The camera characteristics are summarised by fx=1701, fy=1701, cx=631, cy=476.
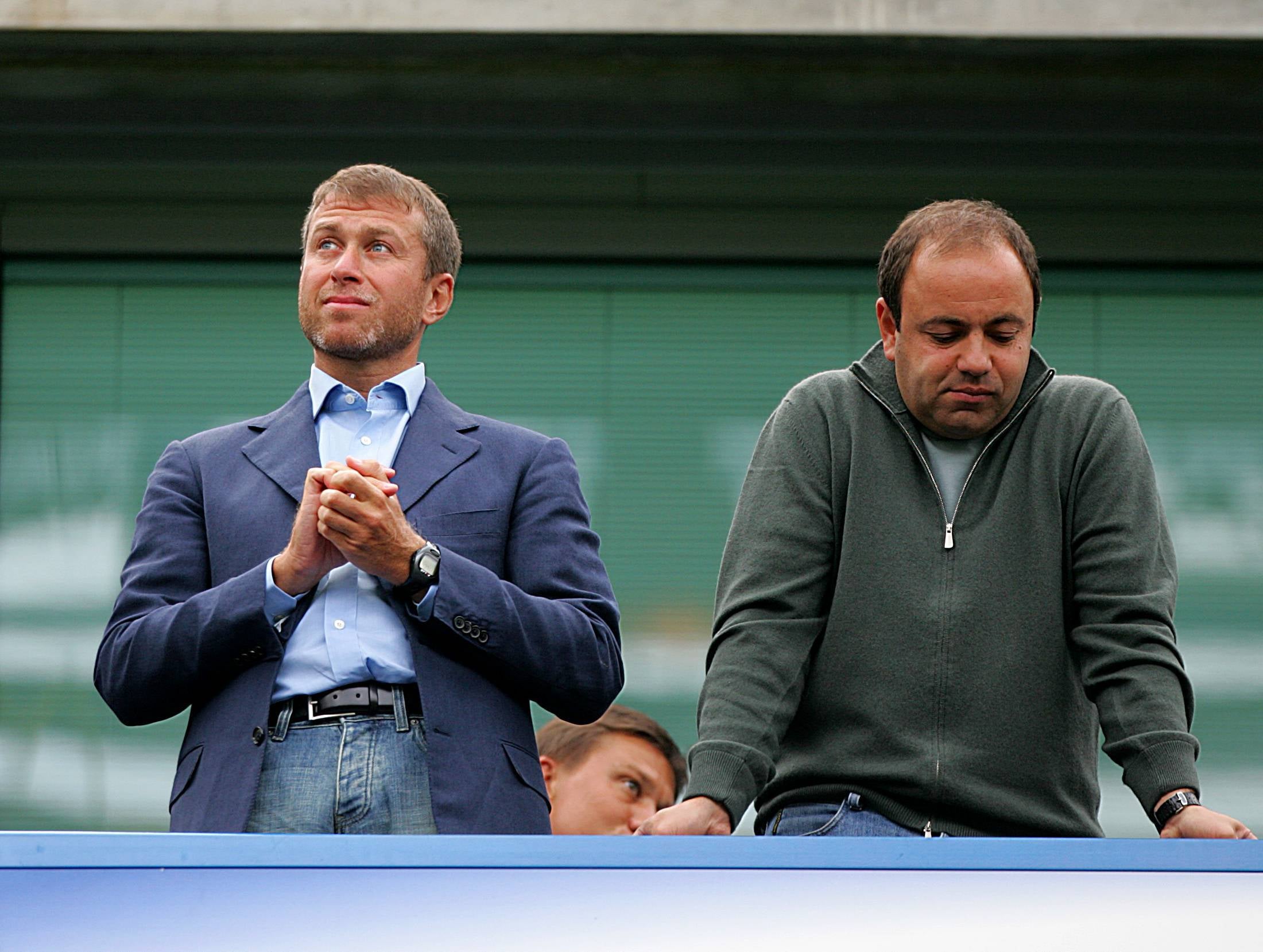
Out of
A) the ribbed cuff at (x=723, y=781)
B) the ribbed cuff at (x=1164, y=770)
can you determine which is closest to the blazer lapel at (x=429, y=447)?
the ribbed cuff at (x=723, y=781)

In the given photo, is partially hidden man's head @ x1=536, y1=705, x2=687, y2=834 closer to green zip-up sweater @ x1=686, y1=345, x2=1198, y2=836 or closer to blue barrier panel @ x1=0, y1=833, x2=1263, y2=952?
green zip-up sweater @ x1=686, y1=345, x2=1198, y2=836

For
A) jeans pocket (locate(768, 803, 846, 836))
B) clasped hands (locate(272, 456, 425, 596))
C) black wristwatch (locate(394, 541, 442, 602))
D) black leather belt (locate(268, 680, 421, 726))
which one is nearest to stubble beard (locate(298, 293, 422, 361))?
clasped hands (locate(272, 456, 425, 596))

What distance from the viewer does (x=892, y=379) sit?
2650 millimetres

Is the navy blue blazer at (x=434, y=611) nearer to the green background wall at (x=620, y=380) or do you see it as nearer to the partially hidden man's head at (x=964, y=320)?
the partially hidden man's head at (x=964, y=320)

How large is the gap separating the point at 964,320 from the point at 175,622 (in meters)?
1.22

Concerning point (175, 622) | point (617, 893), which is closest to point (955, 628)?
point (617, 893)

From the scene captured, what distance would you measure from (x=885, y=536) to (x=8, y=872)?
1284mm

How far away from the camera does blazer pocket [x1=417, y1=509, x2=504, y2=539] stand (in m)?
2.55

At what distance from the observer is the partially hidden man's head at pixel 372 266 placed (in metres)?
2.65

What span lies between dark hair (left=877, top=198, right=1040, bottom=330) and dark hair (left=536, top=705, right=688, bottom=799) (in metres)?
1.73

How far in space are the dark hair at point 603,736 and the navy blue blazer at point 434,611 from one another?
57.7 inches

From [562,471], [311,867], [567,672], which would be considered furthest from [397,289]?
[311,867]

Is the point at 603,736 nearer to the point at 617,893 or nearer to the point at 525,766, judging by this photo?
the point at 525,766

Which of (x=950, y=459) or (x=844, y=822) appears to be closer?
(x=844, y=822)
